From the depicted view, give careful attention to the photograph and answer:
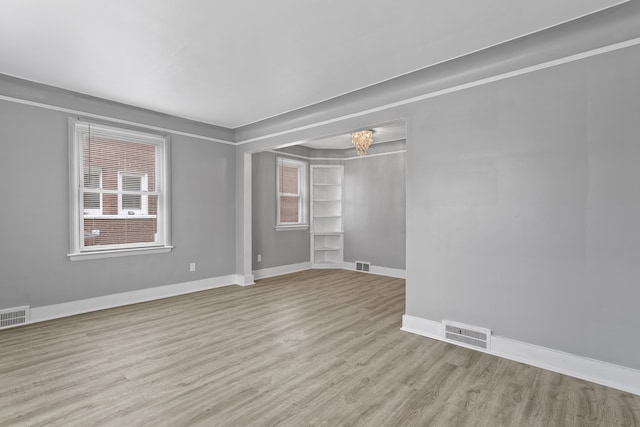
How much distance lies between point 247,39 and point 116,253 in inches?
131

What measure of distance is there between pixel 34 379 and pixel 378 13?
12.3 ft

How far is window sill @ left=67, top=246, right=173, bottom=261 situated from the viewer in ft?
12.6

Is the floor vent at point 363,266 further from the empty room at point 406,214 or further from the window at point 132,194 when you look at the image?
the window at point 132,194

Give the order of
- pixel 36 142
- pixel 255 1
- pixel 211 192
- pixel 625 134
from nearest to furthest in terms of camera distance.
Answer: pixel 255 1
pixel 625 134
pixel 36 142
pixel 211 192

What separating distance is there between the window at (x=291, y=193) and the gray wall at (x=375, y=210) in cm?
99

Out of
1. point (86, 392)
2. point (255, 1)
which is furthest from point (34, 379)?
point (255, 1)

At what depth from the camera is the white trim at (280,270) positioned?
600 centimetres

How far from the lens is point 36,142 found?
140 inches

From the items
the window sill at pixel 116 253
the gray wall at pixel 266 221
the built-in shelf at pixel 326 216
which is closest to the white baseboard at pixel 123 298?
the window sill at pixel 116 253

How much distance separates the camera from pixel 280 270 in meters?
6.39

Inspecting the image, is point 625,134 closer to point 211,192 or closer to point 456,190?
point 456,190

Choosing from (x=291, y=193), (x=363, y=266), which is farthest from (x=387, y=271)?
(x=291, y=193)

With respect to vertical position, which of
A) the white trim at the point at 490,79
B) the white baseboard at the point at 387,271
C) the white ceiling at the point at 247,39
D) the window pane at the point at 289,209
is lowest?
the white baseboard at the point at 387,271

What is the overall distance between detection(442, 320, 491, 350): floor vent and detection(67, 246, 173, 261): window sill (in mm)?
3952
